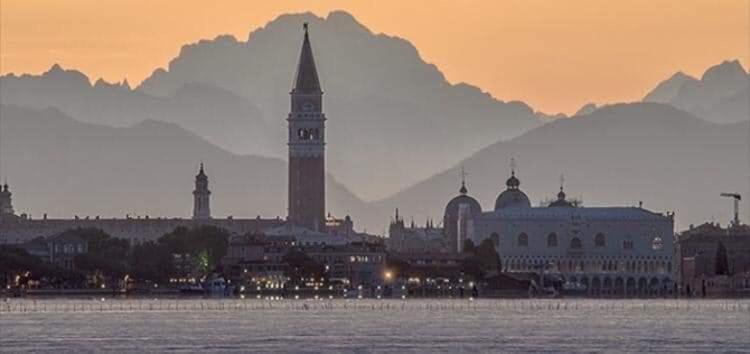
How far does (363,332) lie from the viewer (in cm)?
16312

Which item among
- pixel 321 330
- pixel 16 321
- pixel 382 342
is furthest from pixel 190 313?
pixel 382 342

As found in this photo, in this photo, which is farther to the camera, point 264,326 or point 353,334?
point 264,326

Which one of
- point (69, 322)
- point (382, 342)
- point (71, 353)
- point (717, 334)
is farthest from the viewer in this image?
point (69, 322)

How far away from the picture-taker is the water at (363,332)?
482 ft

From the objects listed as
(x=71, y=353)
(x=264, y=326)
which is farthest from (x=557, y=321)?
(x=71, y=353)

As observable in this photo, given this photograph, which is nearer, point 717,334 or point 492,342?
point 492,342

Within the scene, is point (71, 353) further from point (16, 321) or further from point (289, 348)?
point (16, 321)

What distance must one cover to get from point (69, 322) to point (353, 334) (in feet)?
80.5

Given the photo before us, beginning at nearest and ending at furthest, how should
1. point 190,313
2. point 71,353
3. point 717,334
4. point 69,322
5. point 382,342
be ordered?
1. point 71,353
2. point 382,342
3. point 717,334
4. point 69,322
5. point 190,313

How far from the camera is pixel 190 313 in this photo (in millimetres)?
197625

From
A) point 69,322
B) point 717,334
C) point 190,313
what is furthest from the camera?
point 190,313

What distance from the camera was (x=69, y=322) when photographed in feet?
588

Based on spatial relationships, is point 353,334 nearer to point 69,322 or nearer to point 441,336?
point 441,336

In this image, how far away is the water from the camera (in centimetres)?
14700
